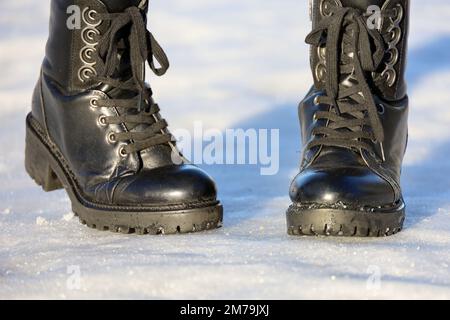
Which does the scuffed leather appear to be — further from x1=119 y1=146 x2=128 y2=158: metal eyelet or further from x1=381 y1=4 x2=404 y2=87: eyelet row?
x1=119 y1=146 x2=128 y2=158: metal eyelet

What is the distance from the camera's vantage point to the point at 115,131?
8.50ft

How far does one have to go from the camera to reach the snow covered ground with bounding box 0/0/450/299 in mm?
2027

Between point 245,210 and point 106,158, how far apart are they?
18.5 inches

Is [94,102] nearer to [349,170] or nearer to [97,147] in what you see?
[97,147]

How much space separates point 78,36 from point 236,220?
61 cm

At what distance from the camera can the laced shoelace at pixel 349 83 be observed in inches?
99.6

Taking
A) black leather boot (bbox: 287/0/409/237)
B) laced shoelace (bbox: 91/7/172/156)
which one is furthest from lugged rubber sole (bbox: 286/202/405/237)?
laced shoelace (bbox: 91/7/172/156)

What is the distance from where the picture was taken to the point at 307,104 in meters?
2.66

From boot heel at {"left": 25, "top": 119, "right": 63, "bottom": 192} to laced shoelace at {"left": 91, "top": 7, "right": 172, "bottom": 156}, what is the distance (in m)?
0.30

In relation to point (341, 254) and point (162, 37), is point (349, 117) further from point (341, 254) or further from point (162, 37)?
point (162, 37)

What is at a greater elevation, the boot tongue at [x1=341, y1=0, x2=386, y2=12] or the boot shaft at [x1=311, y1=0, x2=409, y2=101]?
the boot tongue at [x1=341, y1=0, x2=386, y2=12]

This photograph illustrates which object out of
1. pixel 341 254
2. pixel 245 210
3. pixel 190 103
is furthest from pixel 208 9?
pixel 341 254
